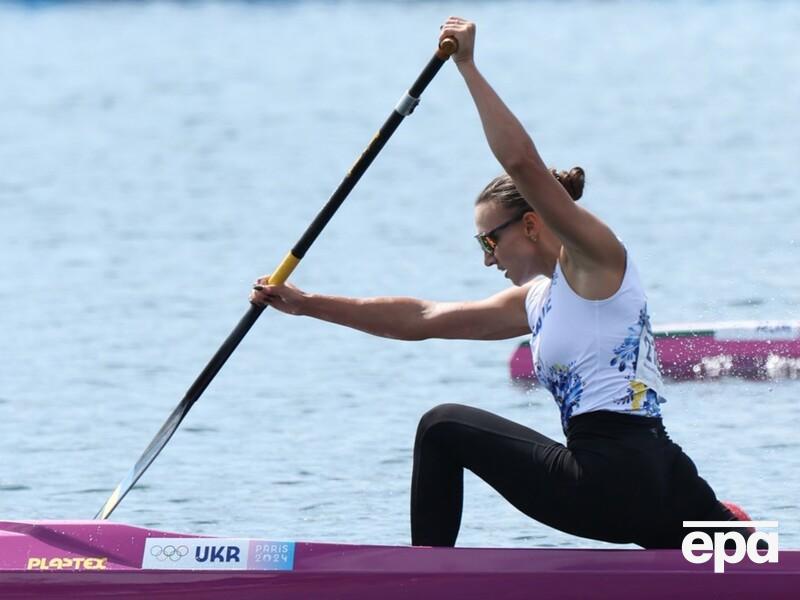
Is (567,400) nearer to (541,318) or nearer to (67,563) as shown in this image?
(541,318)

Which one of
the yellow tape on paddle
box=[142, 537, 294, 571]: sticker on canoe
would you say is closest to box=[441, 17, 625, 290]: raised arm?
box=[142, 537, 294, 571]: sticker on canoe

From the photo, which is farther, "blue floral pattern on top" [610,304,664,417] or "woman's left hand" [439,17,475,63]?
"woman's left hand" [439,17,475,63]

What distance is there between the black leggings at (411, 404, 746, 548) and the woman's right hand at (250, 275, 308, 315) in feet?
2.75

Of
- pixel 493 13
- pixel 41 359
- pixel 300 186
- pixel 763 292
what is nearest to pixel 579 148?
pixel 300 186

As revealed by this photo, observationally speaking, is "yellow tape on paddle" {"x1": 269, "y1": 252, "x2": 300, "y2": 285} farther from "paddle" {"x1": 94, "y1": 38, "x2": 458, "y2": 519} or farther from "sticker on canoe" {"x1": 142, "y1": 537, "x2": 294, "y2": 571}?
"sticker on canoe" {"x1": 142, "y1": 537, "x2": 294, "y2": 571}

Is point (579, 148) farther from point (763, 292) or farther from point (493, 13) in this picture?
point (493, 13)

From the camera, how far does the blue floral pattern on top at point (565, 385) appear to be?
503 cm

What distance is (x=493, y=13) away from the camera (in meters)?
54.7

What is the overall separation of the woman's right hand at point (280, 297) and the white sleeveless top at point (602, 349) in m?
1.11

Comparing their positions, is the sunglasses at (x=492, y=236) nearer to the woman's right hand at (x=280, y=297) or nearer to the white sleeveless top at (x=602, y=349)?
the white sleeveless top at (x=602, y=349)

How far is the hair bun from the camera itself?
5.17 metres

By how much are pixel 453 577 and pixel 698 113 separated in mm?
23043

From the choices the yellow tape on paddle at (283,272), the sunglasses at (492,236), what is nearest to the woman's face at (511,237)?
the sunglasses at (492,236)
